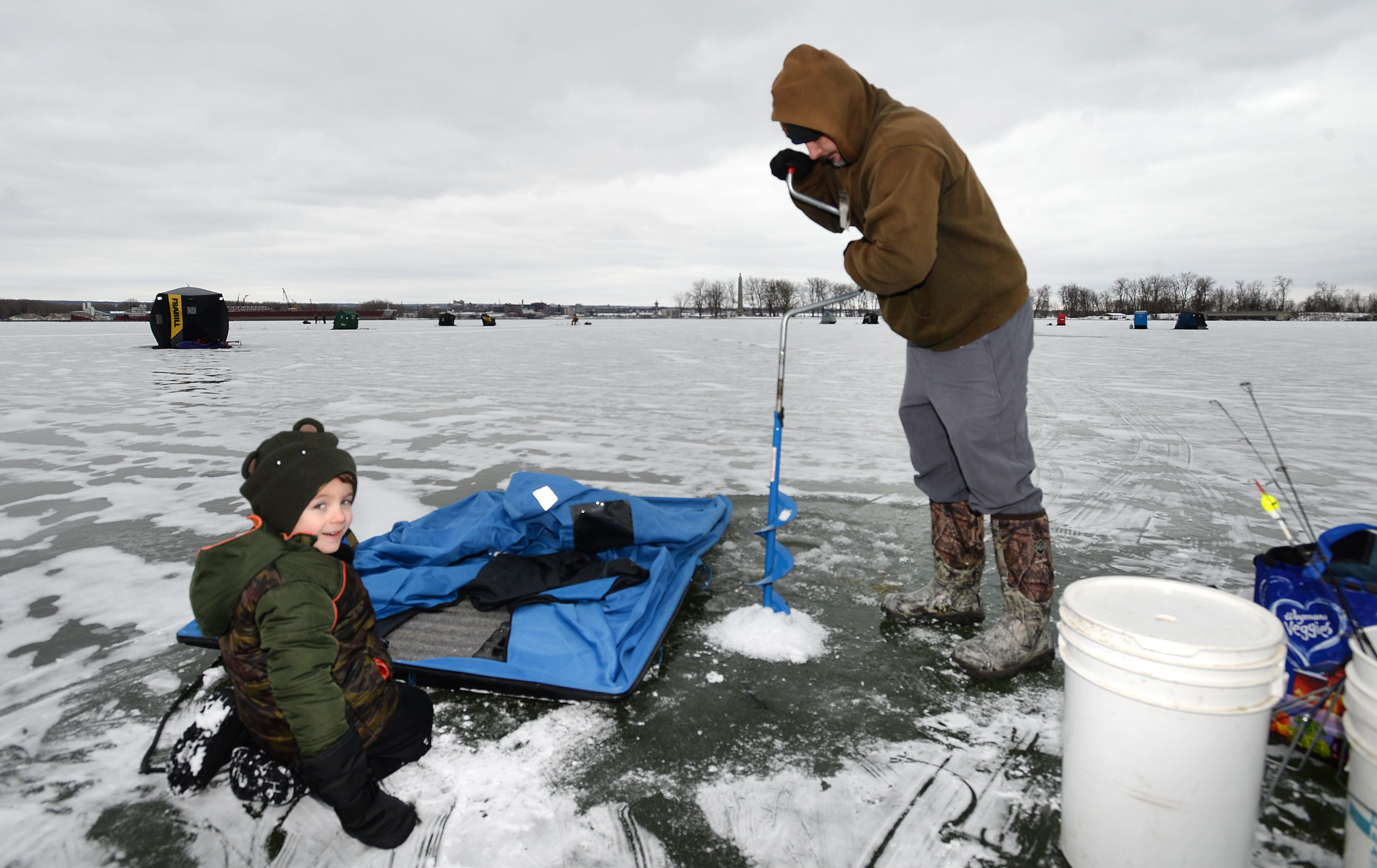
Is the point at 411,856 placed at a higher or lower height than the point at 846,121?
lower

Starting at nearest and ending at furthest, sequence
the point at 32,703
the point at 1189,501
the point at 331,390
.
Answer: the point at 32,703 < the point at 1189,501 < the point at 331,390

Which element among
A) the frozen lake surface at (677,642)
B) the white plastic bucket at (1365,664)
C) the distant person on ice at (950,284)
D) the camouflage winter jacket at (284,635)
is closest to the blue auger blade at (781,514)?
the frozen lake surface at (677,642)

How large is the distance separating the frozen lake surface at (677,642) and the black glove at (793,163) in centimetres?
152

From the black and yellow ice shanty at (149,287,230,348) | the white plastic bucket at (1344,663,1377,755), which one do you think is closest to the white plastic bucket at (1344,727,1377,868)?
the white plastic bucket at (1344,663,1377,755)

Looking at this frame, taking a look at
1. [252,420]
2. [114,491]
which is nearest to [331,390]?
[252,420]

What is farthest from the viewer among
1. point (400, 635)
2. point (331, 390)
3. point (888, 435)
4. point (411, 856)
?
point (331, 390)

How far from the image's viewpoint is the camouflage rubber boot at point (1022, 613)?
2.11 meters

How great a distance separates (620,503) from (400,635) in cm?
91

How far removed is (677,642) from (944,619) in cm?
94

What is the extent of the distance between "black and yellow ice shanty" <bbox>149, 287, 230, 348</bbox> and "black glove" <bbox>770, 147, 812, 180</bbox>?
751 inches

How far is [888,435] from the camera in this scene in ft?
19.8

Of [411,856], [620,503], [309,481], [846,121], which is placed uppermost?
[846,121]

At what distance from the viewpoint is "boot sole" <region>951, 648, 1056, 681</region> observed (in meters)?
2.10

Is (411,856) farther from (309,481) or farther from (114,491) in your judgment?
(114,491)
